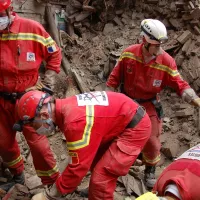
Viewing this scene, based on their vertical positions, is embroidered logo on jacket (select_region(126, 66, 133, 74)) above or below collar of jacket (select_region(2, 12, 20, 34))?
below

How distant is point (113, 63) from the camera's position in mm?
7430

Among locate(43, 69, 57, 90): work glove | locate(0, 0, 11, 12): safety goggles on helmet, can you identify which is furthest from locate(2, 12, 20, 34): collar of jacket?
locate(43, 69, 57, 90): work glove

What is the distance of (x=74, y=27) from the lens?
8289 millimetres

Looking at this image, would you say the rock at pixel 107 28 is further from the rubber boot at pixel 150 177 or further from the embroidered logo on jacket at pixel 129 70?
the rubber boot at pixel 150 177

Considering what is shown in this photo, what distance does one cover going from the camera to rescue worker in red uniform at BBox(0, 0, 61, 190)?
154 inches

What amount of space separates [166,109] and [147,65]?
2568 mm

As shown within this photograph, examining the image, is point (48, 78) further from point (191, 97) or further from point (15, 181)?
point (191, 97)

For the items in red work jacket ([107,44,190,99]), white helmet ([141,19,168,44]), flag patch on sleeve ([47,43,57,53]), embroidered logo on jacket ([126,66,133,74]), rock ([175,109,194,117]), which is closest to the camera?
flag patch on sleeve ([47,43,57,53])

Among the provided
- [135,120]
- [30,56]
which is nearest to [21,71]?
[30,56]

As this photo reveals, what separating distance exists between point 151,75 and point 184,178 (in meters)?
2.80

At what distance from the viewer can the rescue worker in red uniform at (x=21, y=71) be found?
12.8ft

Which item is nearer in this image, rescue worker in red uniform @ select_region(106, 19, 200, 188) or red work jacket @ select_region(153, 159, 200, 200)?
red work jacket @ select_region(153, 159, 200, 200)

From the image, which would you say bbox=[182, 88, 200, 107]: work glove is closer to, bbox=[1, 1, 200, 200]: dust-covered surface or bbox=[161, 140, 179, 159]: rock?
bbox=[1, 1, 200, 200]: dust-covered surface

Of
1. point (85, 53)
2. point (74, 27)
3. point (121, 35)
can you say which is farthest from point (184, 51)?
point (74, 27)
